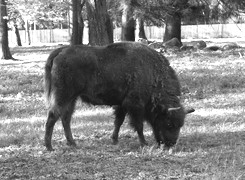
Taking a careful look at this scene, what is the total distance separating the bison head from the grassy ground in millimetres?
213

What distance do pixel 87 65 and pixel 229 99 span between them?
5.38 metres

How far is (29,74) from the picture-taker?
53.4ft

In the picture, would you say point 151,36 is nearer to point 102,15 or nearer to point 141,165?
point 102,15

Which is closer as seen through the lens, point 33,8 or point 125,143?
point 125,143

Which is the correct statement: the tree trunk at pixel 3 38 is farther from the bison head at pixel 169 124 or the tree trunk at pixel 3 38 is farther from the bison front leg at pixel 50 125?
the bison head at pixel 169 124

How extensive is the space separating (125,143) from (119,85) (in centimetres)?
105

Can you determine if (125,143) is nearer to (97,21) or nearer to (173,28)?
(97,21)

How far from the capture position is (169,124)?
7648 mm

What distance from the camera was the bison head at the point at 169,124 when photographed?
7590mm

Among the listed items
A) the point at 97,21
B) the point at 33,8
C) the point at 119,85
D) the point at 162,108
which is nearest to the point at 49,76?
the point at 119,85

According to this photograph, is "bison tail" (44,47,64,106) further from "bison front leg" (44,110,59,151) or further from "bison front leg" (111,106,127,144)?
"bison front leg" (111,106,127,144)

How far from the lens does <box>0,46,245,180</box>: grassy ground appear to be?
19.6 ft

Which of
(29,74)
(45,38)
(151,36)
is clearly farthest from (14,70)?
(45,38)

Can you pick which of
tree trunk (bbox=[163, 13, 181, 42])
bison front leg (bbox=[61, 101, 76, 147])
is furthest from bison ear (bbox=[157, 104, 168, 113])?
tree trunk (bbox=[163, 13, 181, 42])
